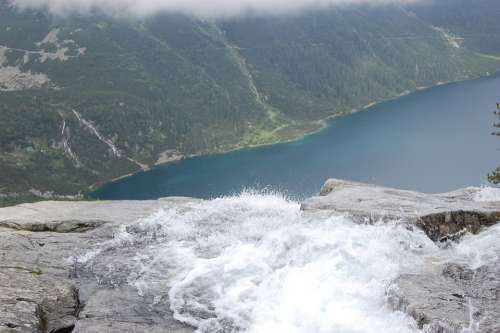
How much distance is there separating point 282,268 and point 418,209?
9.31 meters

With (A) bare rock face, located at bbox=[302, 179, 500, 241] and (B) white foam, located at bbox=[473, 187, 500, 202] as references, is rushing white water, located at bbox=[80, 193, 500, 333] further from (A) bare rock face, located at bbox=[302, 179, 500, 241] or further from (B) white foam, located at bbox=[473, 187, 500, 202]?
(B) white foam, located at bbox=[473, 187, 500, 202]

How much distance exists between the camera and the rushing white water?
19078mm

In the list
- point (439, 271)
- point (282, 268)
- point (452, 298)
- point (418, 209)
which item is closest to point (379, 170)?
point (418, 209)

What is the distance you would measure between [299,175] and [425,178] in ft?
143

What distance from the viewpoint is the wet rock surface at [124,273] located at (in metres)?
17.6

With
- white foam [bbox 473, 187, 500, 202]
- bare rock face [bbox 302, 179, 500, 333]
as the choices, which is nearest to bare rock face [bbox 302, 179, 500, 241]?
bare rock face [bbox 302, 179, 500, 333]

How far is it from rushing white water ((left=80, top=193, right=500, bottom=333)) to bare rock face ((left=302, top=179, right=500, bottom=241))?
3.48 feet

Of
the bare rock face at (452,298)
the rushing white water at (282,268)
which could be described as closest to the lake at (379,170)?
the rushing white water at (282,268)

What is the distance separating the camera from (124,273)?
78.7ft

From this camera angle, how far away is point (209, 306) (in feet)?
67.5

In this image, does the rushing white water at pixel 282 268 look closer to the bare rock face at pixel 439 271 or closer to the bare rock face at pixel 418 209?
the bare rock face at pixel 439 271

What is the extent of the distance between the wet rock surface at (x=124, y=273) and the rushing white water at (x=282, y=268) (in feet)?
2.39

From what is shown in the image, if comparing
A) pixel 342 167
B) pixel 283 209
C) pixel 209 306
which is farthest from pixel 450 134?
pixel 209 306

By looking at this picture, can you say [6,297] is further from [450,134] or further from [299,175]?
[450,134]
